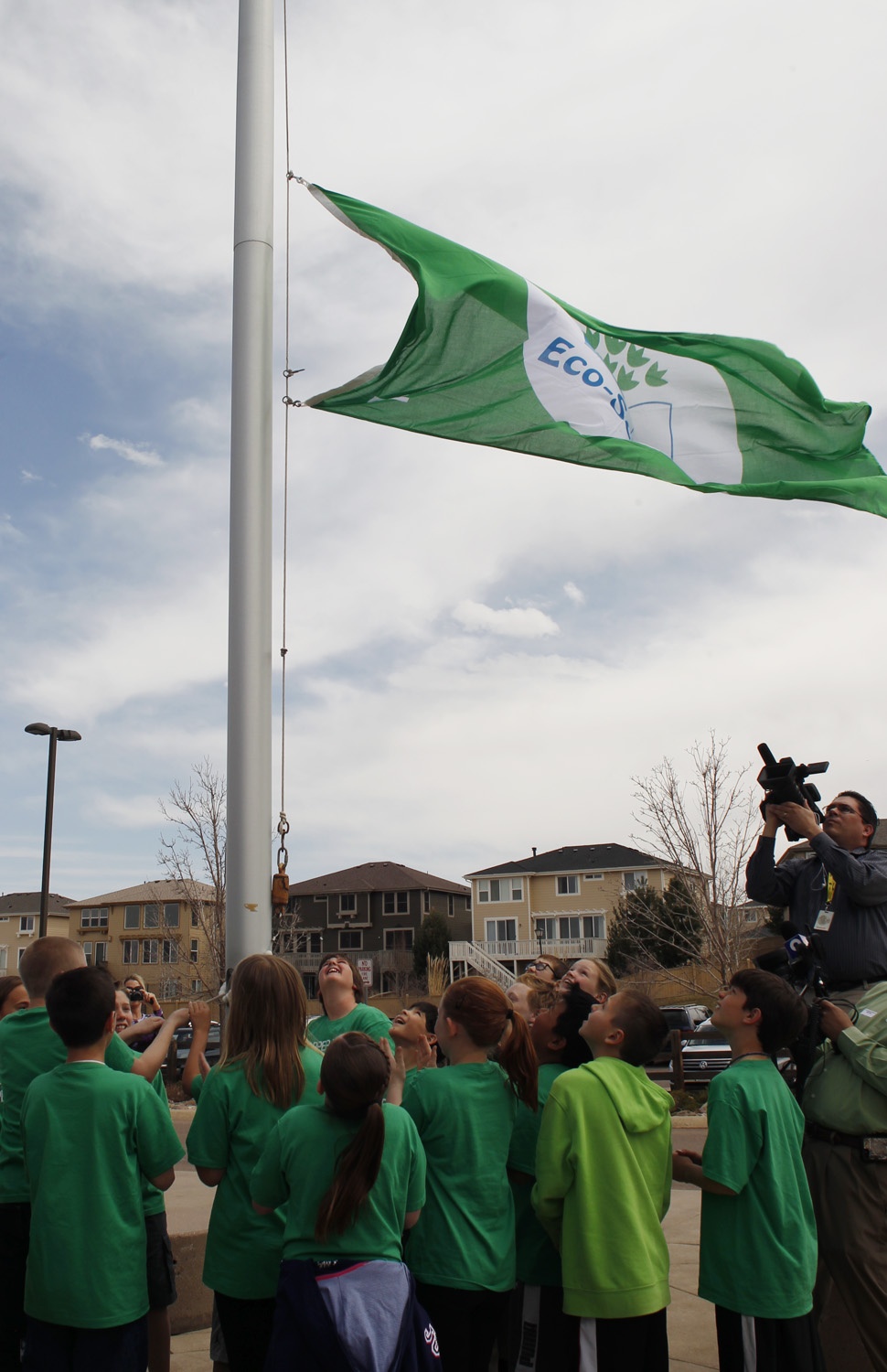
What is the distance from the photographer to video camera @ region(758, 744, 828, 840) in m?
4.96

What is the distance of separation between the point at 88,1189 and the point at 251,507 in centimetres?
310

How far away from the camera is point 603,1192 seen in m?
3.95

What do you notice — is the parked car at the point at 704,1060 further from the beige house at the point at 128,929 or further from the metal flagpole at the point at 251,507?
the beige house at the point at 128,929

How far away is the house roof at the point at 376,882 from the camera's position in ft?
211

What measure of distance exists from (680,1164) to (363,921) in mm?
60860

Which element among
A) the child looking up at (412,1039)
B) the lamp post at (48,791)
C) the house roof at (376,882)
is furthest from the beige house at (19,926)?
the child looking up at (412,1039)

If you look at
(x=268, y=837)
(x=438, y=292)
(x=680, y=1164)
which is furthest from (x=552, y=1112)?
(x=438, y=292)

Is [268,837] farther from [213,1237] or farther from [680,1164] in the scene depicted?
[680,1164]

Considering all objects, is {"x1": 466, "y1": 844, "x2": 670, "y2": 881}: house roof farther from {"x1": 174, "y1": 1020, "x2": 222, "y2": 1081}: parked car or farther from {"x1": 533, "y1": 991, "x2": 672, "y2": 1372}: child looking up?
{"x1": 533, "y1": 991, "x2": 672, "y2": 1372}: child looking up

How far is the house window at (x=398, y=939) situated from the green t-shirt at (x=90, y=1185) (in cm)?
5914

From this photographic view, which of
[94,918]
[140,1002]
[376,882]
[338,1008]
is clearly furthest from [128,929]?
[338,1008]

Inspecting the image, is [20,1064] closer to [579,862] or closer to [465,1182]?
[465,1182]

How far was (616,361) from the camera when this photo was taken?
759cm

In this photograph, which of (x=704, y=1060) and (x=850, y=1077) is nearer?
(x=850, y=1077)
